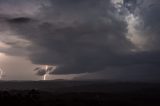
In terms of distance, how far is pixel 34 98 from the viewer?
111 meters

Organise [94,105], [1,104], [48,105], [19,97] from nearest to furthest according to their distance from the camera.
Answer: [1,104] → [19,97] → [48,105] → [94,105]

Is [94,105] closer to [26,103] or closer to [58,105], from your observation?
[58,105]

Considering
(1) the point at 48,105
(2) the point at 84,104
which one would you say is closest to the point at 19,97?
(1) the point at 48,105

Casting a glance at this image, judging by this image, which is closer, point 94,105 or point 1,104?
point 1,104

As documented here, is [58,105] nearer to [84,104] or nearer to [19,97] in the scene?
[84,104]

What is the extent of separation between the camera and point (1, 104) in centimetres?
10019

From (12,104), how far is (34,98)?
983cm

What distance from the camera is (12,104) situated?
10281cm

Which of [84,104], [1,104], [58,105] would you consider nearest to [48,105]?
[58,105]

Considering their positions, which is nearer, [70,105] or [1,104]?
[1,104]

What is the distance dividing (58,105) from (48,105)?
6.04 meters

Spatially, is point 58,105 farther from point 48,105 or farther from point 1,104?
point 1,104

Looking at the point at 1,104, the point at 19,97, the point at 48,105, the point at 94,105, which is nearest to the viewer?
the point at 1,104

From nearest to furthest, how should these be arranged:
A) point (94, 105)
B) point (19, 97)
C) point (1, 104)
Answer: point (1, 104) < point (19, 97) < point (94, 105)
